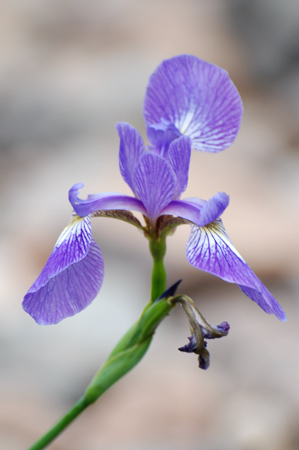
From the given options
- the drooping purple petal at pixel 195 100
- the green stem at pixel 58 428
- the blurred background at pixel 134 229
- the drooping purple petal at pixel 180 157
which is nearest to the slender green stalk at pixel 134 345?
the green stem at pixel 58 428

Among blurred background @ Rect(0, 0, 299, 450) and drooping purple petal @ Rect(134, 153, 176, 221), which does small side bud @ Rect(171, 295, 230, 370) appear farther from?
blurred background @ Rect(0, 0, 299, 450)

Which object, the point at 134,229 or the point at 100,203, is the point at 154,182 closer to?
the point at 100,203

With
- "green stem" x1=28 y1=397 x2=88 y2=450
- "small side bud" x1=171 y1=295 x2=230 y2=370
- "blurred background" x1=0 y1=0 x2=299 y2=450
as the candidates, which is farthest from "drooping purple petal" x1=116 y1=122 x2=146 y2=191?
"blurred background" x1=0 y1=0 x2=299 y2=450

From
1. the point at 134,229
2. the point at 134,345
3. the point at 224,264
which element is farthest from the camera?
the point at 134,229

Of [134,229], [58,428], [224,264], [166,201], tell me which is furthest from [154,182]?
[134,229]

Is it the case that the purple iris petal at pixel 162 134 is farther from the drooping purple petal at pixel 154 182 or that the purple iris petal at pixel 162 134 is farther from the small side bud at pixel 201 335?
the small side bud at pixel 201 335
